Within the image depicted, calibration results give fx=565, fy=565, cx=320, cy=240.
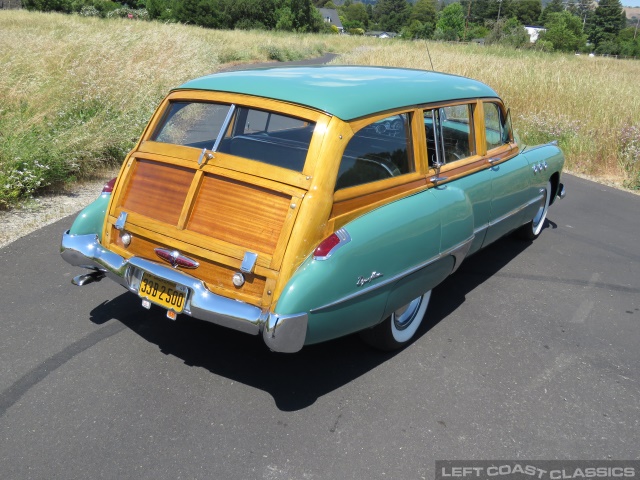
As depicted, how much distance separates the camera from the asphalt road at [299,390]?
105 inches

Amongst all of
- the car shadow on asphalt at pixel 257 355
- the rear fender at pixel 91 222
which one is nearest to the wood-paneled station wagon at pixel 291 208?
the rear fender at pixel 91 222

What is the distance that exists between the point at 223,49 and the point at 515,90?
55.7ft

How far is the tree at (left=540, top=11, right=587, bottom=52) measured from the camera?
76806mm

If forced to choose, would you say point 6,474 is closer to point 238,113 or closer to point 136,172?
point 136,172

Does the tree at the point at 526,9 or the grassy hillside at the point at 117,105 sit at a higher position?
the grassy hillside at the point at 117,105

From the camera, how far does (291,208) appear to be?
2.93 m

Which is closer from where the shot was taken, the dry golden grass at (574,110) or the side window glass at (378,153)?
the side window glass at (378,153)

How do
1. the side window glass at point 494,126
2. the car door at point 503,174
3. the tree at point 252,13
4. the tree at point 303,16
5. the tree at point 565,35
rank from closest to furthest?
the car door at point 503,174, the side window glass at point 494,126, the tree at point 252,13, the tree at point 303,16, the tree at point 565,35

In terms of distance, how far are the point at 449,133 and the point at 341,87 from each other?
112cm

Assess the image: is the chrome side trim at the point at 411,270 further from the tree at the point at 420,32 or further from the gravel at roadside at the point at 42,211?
the tree at the point at 420,32

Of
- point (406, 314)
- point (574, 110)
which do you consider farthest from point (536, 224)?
point (574, 110)

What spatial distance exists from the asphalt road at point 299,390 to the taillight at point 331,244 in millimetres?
848

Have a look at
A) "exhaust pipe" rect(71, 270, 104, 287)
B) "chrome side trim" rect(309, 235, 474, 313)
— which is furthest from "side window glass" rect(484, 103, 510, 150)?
"exhaust pipe" rect(71, 270, 104, 287)

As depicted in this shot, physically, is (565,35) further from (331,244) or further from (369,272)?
(331,244)
